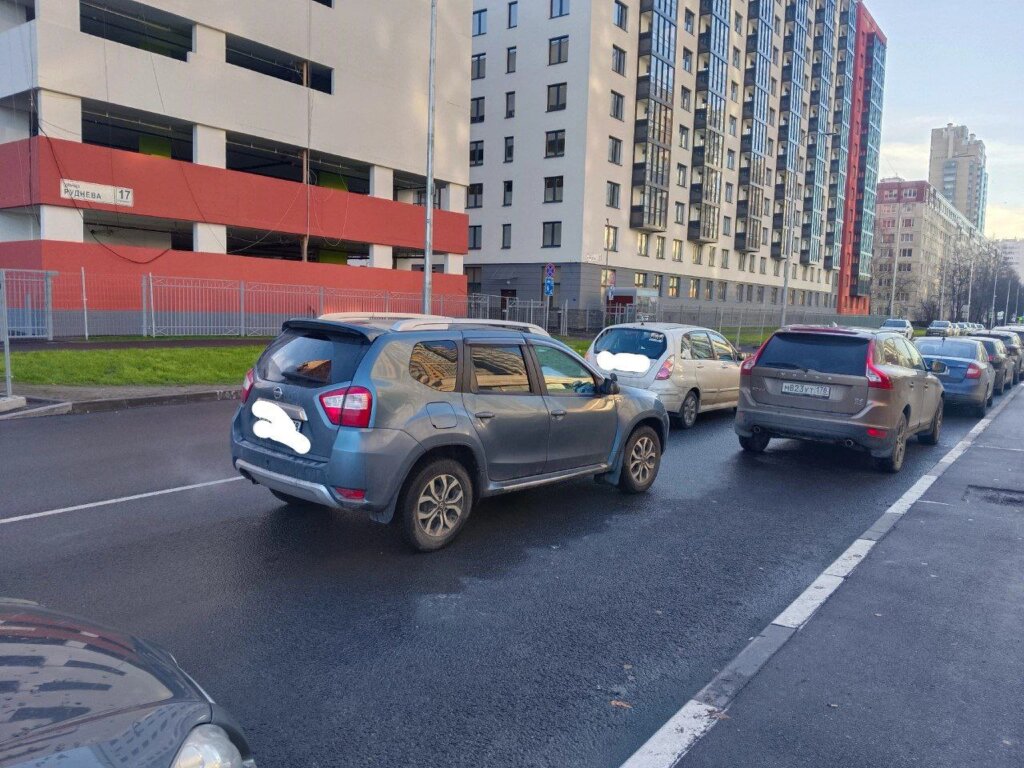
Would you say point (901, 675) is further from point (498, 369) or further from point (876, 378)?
point (876, 378)

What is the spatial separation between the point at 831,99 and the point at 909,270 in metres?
53.5

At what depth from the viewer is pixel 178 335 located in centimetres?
2380

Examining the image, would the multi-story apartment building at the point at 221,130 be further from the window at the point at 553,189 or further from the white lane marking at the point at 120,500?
the white lane marking at the point at 120,500

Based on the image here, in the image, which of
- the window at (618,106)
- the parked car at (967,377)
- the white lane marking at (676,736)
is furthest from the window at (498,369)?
the window at (618,106)

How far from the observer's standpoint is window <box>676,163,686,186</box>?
180 ft

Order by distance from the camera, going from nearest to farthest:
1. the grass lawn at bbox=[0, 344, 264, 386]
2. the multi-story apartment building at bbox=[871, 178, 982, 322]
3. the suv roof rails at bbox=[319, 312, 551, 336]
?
the suv roof rails at bbox=[319, 312, 551, 336] < the grass lawn at bbox=[0, 344, 264, 386] < the multi-story apartment building at bbox=[871, 178, 982, 322]

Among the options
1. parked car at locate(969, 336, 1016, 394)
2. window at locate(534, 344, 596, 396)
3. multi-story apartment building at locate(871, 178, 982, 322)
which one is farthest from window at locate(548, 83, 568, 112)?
multi-story apartment building at locate(871, 178, 982, 322)

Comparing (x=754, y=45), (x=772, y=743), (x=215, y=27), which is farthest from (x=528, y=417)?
(x=754, y=45)

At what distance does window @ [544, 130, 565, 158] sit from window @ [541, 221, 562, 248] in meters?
4.09

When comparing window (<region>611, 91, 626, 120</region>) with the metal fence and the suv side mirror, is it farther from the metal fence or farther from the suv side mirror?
the suv side mirror

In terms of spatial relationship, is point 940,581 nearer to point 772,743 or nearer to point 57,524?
point 772,743

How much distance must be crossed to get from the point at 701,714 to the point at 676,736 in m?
0.24

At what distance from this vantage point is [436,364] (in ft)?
18.3

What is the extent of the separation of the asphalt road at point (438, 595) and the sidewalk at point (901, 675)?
0.32 m
